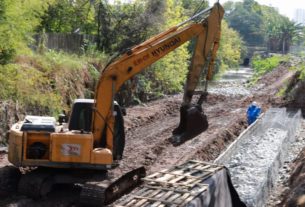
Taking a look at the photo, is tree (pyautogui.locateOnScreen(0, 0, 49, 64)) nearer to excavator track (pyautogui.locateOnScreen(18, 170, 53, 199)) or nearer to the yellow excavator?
the yellow excavator

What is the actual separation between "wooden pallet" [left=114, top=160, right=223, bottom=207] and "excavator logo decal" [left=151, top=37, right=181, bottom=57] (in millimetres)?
3057

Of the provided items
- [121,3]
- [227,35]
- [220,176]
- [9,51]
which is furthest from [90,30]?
[227,35]

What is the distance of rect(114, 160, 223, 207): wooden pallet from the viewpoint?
8.17 meters

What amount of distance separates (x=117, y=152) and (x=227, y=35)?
4741 cm

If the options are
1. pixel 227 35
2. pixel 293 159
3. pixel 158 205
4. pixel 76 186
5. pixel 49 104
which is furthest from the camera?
pixel 227 35

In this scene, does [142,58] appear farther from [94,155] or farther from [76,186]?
[76,186]

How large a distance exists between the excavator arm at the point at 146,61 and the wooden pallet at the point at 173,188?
2055 millimetres

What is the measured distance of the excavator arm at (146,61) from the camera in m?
11.4

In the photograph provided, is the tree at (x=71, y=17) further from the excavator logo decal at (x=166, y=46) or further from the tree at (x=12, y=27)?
the excavator logo decal at (x=166, y=46)

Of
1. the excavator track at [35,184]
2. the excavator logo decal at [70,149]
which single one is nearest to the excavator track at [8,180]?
the excavator track at [35,184]

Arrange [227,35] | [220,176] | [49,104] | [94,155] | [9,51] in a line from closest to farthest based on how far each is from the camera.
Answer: [220,176]
[94,155]
[9,51]
[49,104]
[227,35]

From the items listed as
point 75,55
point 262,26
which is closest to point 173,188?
point 75,55

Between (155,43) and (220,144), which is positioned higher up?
(155,43)

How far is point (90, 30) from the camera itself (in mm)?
31297
